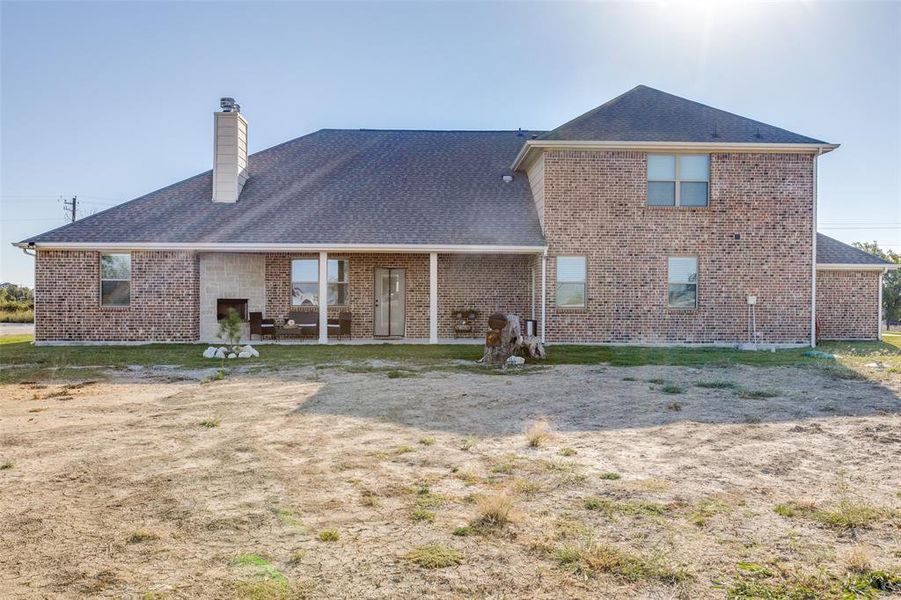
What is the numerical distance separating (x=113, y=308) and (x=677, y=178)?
1521 centimetres

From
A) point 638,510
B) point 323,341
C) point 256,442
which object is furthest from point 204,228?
point 638,510

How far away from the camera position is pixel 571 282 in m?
16.1

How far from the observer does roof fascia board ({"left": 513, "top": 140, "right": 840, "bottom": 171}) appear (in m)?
15.6

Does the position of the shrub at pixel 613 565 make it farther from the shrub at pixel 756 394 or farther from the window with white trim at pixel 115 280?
the window with white trim at pixel 115 280

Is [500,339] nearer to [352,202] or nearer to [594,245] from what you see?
[594,245]

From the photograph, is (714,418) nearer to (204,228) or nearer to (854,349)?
(854,349)

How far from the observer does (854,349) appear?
1533 cm

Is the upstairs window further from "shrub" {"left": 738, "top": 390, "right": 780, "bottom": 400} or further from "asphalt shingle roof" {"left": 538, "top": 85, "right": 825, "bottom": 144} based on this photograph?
"shrub" {"left": 738, "top": 390, "right": 780, "bottom": 400}

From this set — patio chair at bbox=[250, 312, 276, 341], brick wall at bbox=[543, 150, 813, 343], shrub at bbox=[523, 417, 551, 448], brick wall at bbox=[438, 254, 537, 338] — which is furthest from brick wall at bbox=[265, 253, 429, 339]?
shrub at bbox=[523, 417, 551, 448]

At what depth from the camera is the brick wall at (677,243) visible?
1600cm

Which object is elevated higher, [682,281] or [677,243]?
[677,243]

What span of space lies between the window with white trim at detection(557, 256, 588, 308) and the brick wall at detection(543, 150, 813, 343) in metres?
0.19

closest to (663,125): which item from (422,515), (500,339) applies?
(500,339)

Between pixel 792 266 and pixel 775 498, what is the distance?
13.8m
